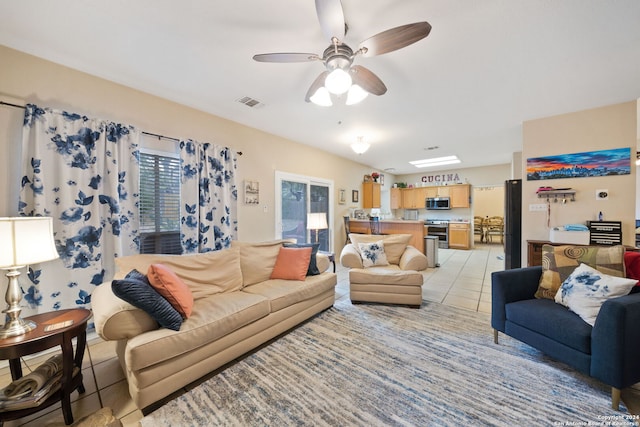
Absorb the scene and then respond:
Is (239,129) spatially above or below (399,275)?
above

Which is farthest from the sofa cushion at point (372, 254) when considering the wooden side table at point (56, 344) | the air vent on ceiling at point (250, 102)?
the wooden side table at point (56, 344)

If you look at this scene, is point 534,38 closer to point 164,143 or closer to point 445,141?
point 445,141

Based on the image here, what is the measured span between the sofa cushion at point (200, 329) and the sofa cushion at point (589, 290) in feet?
8.17

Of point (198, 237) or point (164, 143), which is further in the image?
point (198, 237)

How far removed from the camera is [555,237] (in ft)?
10.6

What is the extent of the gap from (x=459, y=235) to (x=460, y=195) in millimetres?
1316

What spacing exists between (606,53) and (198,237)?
4.64 m

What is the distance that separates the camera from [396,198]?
29.0 feet

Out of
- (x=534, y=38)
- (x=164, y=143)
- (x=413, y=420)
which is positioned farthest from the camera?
(x=164, y=143)

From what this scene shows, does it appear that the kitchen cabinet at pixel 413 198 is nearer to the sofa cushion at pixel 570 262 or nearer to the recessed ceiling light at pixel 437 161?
the recessed ceiling light at pixel 437 161

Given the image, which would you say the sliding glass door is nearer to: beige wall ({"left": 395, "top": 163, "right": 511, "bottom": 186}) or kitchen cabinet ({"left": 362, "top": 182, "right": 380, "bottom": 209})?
kitchen cabinet ({"left": 362, "top": 182, "right": 380, "bottom": 209})

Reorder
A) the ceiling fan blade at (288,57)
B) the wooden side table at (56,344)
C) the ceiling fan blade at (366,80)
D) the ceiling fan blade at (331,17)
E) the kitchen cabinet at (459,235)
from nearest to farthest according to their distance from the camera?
the wooden side table at (56,344)
the ceiling fan blade at (331,17)
the ceiling fan blade at (288,57)
the ceiling fan blade at (366,80)
the kitchen cabinet at (459,235)

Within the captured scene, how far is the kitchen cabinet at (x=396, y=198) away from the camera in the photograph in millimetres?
8812

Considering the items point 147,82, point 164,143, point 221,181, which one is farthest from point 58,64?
point 221,181
